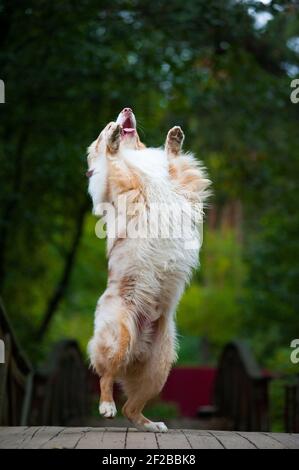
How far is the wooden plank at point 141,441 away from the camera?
4.90 metres

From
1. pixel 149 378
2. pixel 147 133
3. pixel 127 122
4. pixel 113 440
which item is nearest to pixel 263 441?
pixel 113 440

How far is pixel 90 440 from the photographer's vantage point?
518cm

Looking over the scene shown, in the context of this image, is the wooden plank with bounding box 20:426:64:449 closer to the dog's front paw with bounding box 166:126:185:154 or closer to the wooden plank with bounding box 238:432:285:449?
the wooden plank with bounding box 238:432:285:449

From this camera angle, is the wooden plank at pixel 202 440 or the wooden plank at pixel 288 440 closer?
the wooden plank at pixel 202 440

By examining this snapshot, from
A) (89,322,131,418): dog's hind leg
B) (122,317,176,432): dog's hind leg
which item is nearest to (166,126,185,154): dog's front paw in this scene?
(122,317,176,432): dog's hind leg

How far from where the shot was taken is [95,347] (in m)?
6.02

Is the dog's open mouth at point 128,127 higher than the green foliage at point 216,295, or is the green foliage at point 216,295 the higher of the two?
the dog's open mouth at point 128,127

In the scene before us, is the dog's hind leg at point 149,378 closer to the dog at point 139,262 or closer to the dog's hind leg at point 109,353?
the dog at point 139,262

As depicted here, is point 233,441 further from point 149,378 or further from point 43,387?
point 43,387

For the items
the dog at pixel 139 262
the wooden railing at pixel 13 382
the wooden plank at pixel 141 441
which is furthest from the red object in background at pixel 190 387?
the wooden plank at pixel 141 441

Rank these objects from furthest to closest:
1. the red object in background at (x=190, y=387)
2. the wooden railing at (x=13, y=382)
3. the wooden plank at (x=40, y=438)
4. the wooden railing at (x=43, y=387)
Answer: the red object in background at (x=190, y=387) < the wooden railing at (x=43, y=387) < the wooden railing at (x=13, y=382) < the wooden plank at (x=40, y=438)

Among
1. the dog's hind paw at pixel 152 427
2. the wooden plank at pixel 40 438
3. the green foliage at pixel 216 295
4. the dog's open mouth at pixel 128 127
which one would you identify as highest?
the dog's open mouth at pixel 128 127

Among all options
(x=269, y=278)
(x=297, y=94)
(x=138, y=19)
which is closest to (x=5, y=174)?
(x=138, y=19)

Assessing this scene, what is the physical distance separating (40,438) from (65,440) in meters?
0.26
